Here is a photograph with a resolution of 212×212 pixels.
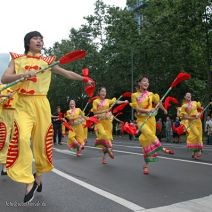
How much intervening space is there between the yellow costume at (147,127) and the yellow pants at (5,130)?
104 inches

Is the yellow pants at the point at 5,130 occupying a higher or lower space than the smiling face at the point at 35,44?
lower

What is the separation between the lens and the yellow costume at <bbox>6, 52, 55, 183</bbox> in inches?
243

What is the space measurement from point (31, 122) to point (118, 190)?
2.07 meters

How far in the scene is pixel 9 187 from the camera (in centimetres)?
795

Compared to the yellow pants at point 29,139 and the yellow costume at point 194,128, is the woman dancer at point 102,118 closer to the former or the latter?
the yellow costume at point 194,128

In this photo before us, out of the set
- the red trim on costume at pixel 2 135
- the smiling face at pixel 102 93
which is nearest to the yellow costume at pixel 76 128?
the smiling face at pixel 102 93

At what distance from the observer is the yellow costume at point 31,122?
618 cm

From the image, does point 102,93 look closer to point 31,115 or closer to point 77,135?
point 77,135

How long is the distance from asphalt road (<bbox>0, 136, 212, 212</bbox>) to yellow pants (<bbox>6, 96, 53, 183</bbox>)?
20.0 inches

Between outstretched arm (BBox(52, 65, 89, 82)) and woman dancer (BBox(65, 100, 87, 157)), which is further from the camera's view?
woman dancer (BBox(65, 100, 87, 157))

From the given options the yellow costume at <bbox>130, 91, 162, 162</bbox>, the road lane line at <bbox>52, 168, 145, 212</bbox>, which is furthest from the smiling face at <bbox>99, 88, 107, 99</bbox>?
the road lane line at <bbox>52, 168, 145, 212</bbox>

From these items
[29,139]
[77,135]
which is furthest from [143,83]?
[77,135]

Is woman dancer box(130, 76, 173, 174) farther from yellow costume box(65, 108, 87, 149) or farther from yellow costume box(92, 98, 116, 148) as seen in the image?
yellow costume box(65, 108, 87, 149)

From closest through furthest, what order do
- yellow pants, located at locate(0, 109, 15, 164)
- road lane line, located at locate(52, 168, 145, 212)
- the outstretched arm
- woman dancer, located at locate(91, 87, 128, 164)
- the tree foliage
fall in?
road lane line, located at locate(52, 168, 145, 212) → the outstretched arm → yellow pants, located at locate(0, 109, 15, 164) → woman dancer, located at locate(91, 87, 128, 164) → the tree foliage
